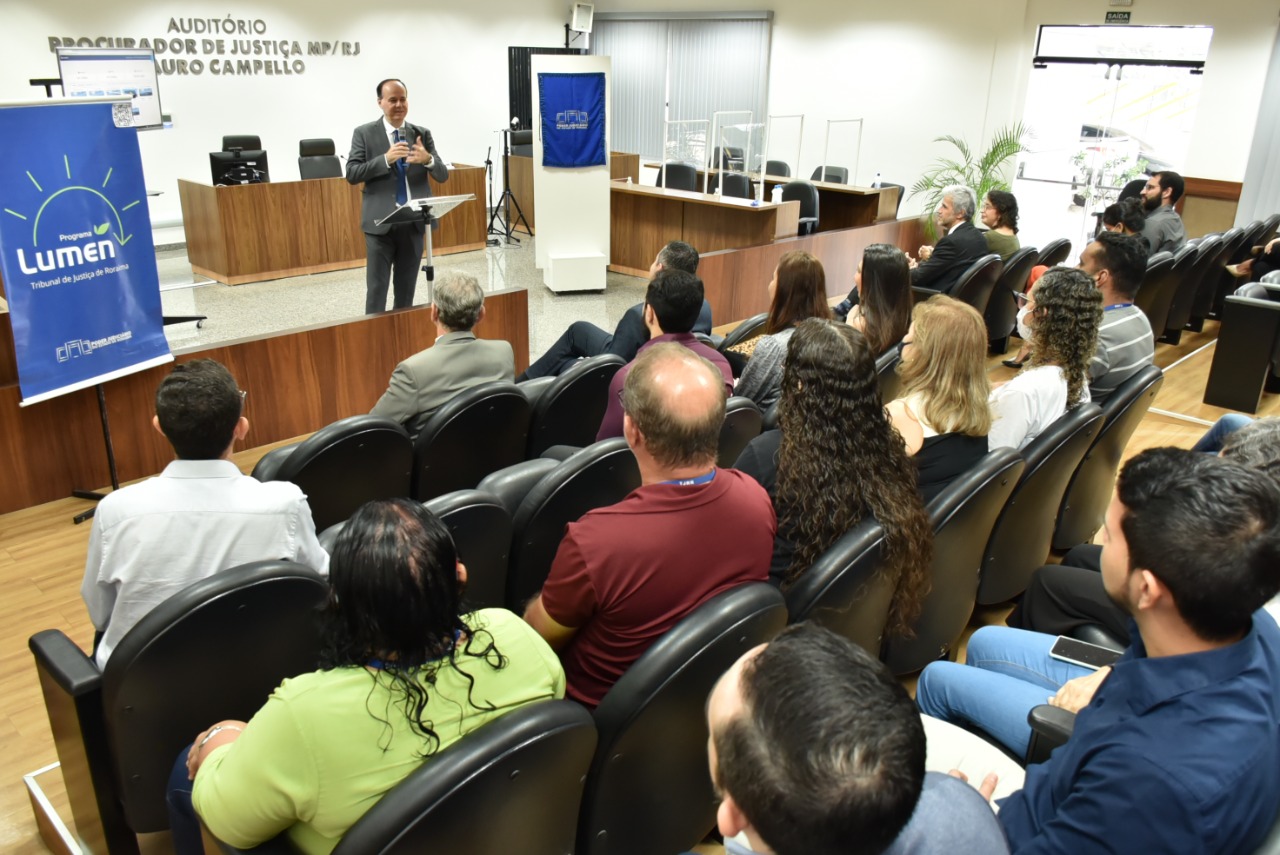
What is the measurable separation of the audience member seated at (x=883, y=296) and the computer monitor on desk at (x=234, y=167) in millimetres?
5914

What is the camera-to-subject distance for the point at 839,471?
6.16ft

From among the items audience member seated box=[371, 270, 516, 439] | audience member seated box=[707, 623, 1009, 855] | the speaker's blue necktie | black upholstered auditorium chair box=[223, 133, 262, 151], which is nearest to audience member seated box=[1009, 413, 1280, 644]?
audience member seated box=[707, 623, 1009, 855]

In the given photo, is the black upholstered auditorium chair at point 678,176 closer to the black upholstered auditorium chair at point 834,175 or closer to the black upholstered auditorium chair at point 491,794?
the black upholstered auditorium chair at point 834,175

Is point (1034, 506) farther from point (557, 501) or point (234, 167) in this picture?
point (234, 167)

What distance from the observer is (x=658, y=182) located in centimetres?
914

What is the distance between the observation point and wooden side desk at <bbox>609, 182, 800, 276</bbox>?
23.4ft

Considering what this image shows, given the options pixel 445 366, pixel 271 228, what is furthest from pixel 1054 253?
pixel 271 228

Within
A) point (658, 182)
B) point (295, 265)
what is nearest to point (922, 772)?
point (295, 265)

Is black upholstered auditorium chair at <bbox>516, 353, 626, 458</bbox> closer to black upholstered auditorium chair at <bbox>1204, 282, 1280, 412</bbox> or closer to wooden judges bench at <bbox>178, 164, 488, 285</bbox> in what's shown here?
black upholstered auditorium chair at <bbox>1204, 282, 1280, 412</bbox>

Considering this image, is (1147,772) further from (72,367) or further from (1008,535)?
(72,367)

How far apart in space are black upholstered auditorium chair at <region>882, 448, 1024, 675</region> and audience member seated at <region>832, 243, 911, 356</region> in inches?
60.8

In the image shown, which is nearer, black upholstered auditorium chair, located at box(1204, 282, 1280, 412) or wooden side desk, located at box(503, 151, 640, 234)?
black upholstered auditorium chair, located at box(1204, 282, 1280, 412)

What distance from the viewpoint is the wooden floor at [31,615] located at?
2.07 metres

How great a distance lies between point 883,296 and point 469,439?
1.86 meters
